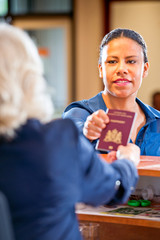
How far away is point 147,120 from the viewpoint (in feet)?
7.93

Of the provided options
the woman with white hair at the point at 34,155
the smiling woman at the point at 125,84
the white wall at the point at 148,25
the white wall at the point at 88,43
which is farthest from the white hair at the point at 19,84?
the white wall at the point at 88,43

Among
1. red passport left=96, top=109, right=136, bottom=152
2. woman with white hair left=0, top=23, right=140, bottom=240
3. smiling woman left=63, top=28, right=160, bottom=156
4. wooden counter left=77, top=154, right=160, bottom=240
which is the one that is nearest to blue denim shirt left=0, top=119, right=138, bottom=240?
woman with white hair left=0, top=23, right=140, bottom=240

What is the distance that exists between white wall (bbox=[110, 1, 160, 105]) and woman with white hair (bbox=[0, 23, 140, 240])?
582cm

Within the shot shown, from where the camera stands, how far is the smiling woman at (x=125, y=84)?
7.61 ft

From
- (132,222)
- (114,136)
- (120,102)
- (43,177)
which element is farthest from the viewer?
(120,102)

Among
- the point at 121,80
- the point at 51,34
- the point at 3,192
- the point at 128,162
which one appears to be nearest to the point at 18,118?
the point at 3,192

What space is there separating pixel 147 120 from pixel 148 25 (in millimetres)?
4943

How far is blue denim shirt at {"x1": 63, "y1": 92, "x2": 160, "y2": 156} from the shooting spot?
2357 mm

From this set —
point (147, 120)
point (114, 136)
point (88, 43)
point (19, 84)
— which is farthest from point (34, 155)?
point (88, 43)

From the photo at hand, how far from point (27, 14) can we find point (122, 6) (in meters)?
1.66

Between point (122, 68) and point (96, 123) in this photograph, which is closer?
point (96, 123)

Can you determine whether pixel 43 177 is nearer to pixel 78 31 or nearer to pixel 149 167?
pixel 149 167

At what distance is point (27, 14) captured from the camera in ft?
25.3

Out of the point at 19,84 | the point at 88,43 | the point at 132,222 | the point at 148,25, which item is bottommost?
the point at 132,222
